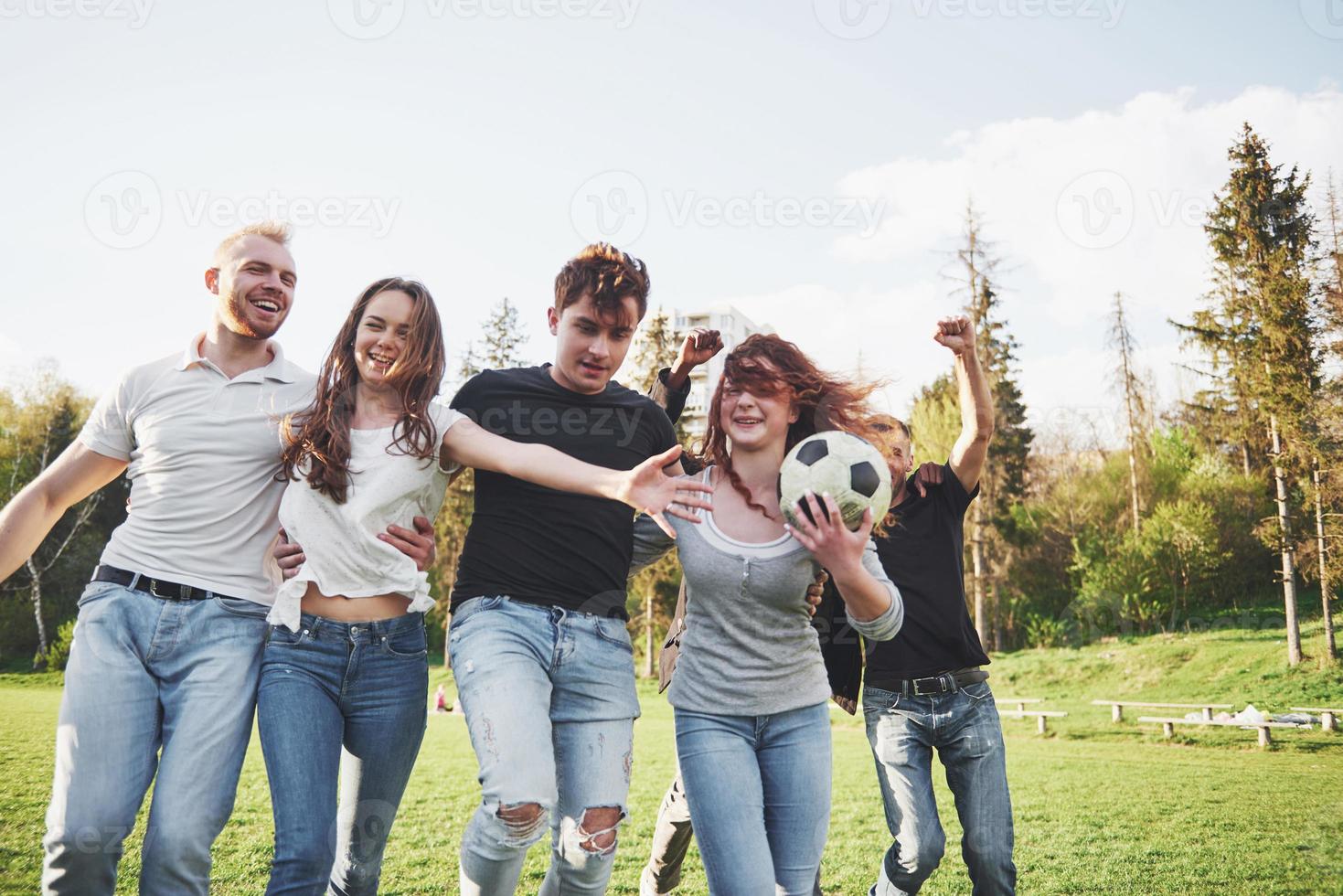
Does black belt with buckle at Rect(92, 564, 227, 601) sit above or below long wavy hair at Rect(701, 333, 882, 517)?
below

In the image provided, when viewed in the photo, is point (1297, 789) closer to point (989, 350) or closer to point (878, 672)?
point (878, 672)

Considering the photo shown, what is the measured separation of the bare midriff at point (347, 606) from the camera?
3637 millimetres

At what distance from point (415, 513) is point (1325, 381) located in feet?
77.4

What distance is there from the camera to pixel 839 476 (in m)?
3.46

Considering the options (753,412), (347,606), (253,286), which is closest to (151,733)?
(347,606)

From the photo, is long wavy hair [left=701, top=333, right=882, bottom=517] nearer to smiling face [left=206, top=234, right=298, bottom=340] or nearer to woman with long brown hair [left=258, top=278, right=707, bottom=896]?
woman with long brown hair [left=258, top=278, right=707, bottom=896]

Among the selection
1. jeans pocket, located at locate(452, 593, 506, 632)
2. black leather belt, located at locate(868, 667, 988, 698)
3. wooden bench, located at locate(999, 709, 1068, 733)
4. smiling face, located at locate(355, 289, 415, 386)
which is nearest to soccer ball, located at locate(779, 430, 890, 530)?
jeans pocket, located at locate(452, 593, 506, 632)

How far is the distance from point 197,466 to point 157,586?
21.3 inches

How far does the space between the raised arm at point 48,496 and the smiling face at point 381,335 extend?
1.21 m

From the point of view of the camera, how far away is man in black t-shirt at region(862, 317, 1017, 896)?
4.43 metres

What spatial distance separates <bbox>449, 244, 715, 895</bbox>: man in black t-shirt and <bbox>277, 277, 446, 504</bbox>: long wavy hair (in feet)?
1.17

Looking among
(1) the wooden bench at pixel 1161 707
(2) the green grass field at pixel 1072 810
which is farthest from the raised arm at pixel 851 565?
(1) the wooden bench at pixel 1161 707

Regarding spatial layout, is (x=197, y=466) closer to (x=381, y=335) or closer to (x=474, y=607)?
Result: (x=381, y=335)

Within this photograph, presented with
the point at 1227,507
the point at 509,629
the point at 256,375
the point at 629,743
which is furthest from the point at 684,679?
the point at 1227,507
